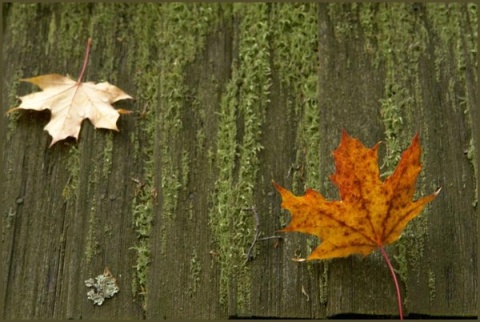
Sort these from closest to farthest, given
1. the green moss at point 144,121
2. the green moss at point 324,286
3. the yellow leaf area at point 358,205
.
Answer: the yellow leaf area at point 358,205 → the green moss at point 324,286 → the green moss at point 144,121

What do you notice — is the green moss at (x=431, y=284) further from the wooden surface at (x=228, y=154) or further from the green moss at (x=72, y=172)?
the green moss at (x=72, y=172)

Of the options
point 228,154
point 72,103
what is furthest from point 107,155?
point 228,154

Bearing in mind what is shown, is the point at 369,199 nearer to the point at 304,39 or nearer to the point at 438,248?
the point at 438,248

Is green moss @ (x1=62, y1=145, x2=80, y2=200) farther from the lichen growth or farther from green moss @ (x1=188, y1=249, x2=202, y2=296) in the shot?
green moss @ (x1=188, y1=249, x2=202, y2=296)

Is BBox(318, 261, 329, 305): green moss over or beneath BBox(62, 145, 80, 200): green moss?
beneath

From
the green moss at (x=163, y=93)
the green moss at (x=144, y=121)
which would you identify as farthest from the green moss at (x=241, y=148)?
the green moss at (x=144, y=121)

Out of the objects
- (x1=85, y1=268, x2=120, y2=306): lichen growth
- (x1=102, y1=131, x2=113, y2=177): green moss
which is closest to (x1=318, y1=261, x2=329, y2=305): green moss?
(x1=85, y1=268, x2=120, y2=306): lichen growth
